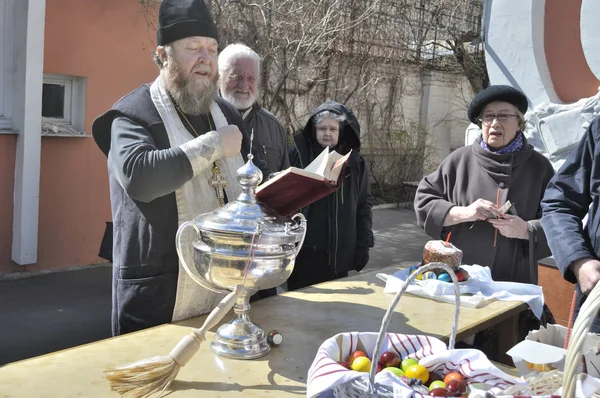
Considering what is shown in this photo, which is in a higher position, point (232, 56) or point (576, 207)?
point (232, 56)

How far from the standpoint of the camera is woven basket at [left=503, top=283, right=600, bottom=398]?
3.43 ft

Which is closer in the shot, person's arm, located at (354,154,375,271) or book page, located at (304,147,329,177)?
book page, located at (304,147,329,177)

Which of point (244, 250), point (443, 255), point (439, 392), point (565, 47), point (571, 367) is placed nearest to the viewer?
point (571, 367)

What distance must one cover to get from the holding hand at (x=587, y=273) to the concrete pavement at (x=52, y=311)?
3.33m

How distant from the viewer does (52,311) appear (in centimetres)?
484

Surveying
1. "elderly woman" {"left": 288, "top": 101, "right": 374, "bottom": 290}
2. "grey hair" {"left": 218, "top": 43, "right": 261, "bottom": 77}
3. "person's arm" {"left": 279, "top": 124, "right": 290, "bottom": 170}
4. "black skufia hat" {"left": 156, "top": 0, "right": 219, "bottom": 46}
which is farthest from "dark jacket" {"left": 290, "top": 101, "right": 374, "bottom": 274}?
"black skufia hat" {"left": 156, "top": 0, "right": 219, "bottom": 46}

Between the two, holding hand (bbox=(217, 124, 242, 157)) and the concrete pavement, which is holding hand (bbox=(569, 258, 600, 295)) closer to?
holding hand (bbox=(217, 124, 242, 157))

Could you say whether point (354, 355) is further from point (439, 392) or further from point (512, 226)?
point (512, 226)

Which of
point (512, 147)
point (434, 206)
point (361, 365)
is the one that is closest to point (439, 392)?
point (361, 365)

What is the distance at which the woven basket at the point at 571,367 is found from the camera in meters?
1.05

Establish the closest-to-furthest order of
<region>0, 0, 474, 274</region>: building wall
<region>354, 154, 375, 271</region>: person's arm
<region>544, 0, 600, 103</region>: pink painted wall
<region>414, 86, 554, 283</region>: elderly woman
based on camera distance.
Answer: <region>414, 86, 554, 283</region>: elderly woman → <region>354, 154, 375, 271</region>: person's arm → <region>544, 0, 600, 103</region>: pink painted wall → <region>0, 0, 474, 274</region>: building wall

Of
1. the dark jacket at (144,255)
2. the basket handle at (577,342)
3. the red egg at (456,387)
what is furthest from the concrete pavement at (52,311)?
the basket handle at (577,342)

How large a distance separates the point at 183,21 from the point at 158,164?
1.99 ft

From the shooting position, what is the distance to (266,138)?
11.2 feet
